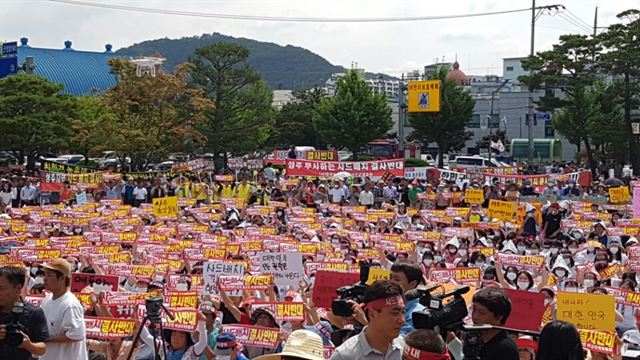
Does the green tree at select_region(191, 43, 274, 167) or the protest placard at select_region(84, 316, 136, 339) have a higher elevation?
the green tree at select_region(191, 43, 274, 167)

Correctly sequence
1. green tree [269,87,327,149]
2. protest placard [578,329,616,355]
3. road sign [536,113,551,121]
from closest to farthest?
protest placard [578,329,616,355]
road sign [536,113,551,121]
green tree [269,87,327,149]

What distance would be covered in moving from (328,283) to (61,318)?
10.0ft

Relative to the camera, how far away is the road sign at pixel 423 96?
42156 mm

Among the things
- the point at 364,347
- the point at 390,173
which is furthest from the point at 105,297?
the point at 390,173

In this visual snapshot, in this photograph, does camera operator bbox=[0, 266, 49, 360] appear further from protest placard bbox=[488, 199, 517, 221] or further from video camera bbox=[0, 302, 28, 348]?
protest placard bbox=[488, 199, 517, 221]

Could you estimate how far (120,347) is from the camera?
827 centimetres

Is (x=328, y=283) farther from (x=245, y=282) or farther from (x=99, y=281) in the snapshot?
(x=99, y=281)

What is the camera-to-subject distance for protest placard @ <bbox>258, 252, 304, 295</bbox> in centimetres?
1080

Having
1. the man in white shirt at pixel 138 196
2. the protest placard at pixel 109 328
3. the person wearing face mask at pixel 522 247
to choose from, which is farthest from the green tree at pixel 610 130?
the protest placard at pixel 109 328

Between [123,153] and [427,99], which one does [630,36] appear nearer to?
[427,99]

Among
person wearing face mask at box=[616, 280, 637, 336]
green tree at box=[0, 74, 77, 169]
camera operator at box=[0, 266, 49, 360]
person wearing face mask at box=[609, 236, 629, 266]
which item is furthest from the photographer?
green tree at box=[0, 74, 77, 169]

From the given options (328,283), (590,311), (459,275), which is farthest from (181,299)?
(459,275)

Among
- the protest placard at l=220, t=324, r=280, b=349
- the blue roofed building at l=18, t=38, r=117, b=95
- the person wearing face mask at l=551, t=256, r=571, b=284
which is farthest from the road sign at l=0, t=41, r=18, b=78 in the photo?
the blue roofed building at l=18, t=38, r=117, b=95

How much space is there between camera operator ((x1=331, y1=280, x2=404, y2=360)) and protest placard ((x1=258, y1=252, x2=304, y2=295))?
6.27 m
